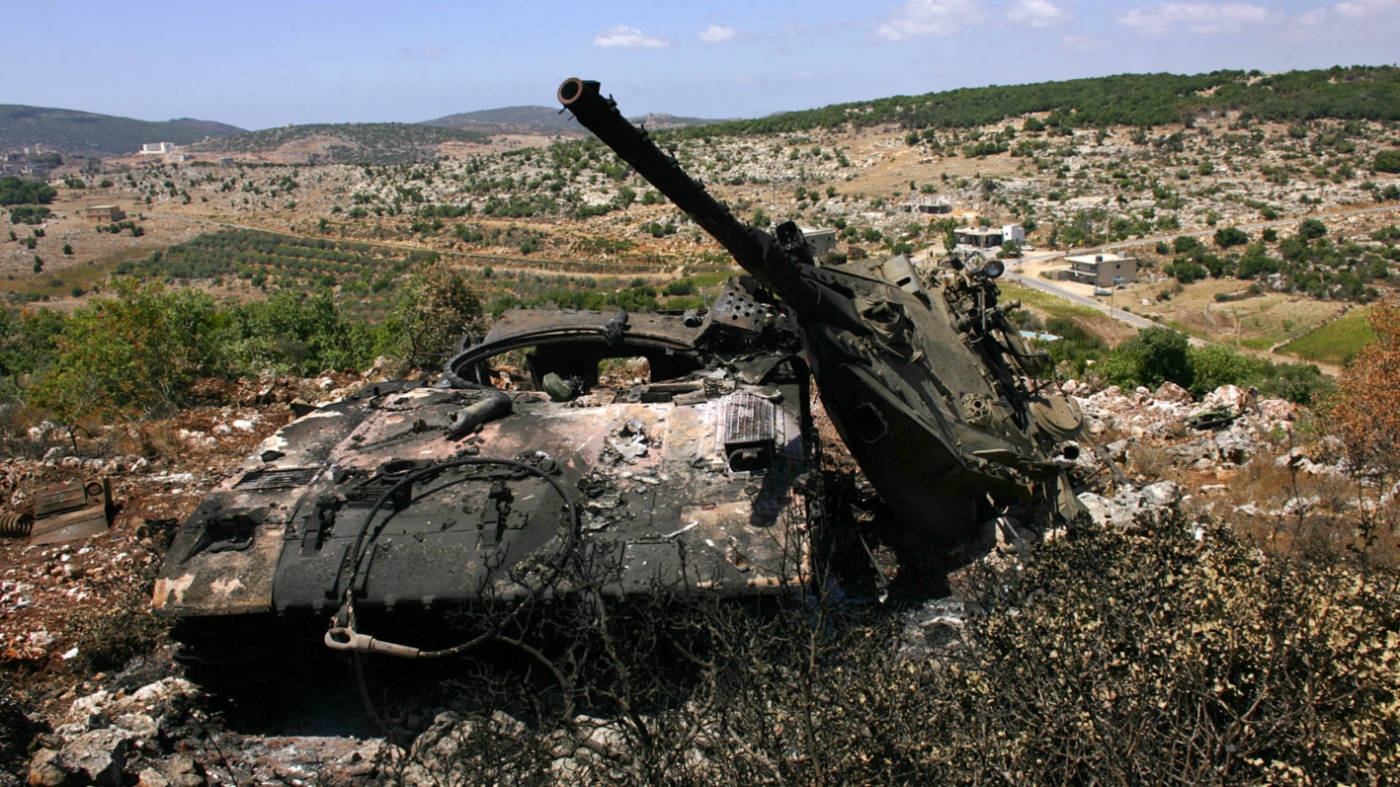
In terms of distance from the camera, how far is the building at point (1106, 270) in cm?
4322

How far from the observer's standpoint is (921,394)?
28.5 ft

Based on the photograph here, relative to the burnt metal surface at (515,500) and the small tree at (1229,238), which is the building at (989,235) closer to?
the small tree at (1229,238)

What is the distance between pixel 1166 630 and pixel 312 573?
600 cm

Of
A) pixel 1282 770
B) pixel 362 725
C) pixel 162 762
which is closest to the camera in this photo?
pixel 1282 770

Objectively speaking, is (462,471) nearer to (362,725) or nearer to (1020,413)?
(362,725)

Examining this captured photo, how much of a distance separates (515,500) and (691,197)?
9.37 ft

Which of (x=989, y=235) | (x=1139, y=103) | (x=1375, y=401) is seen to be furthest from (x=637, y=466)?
(x=1139, y=103)

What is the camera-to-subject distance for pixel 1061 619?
6.26 metres

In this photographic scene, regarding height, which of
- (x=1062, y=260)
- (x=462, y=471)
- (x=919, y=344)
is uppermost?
(x=919, y=344)

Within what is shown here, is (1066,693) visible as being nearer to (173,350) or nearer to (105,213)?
(173,350)

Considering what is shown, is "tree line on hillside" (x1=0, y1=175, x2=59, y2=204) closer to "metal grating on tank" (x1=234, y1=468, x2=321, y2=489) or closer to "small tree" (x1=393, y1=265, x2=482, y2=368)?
"small tree" (x1=393, y1=265, x2=482, y2=368)

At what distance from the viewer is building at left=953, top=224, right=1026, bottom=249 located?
161 feet

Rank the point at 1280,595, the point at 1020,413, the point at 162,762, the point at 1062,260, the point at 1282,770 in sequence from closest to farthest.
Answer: the point at 1282,770 → the point at 1280,595 → the point at 162,762 → the point at 1020,413 → the point at 1062,260

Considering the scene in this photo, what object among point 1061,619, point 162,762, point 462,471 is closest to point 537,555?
point 462,471
